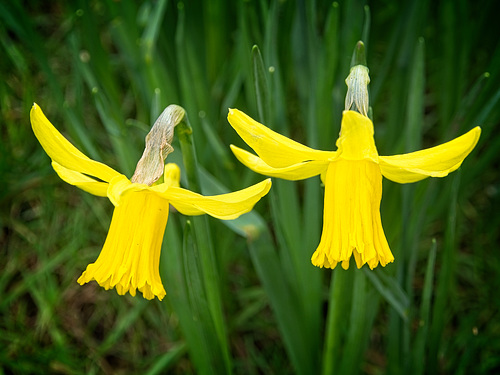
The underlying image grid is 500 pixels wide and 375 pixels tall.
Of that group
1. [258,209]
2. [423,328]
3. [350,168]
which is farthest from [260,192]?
[258,209]

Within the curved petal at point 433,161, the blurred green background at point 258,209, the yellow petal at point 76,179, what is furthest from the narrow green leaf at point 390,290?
the yellow petal at point 76,179

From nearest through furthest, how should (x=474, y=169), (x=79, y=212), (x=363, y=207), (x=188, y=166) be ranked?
1. (x=363, y=207)
2. (x=188, y=166)
3. (x=474, y=169)
4. (x=79, y=212)

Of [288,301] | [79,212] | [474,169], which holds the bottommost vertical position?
[288,301]

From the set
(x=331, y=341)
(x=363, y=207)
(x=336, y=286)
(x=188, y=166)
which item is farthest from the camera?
(x=331, y=341)

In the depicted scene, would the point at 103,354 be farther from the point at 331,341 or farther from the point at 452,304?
the point at 452,304

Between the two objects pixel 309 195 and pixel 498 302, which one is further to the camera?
pixel 498 302

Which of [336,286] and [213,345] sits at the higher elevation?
[336,286]

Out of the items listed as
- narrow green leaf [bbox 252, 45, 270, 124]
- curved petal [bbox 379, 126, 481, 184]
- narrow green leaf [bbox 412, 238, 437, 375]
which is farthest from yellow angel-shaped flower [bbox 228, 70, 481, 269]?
narrow green leaf [bbox 412, 238, 437, 375]

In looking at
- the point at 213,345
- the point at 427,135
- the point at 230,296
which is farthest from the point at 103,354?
the point at 427,135

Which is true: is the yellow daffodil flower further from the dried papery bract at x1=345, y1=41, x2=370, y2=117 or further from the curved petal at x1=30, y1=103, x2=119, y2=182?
the curved petal at x1=30, y1=103, x2=119, y2=182
